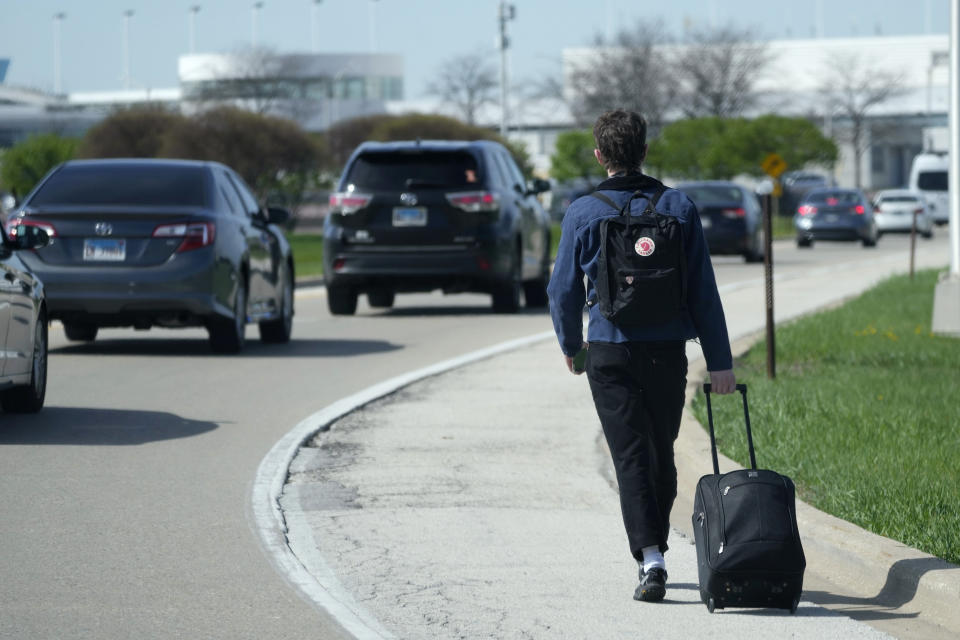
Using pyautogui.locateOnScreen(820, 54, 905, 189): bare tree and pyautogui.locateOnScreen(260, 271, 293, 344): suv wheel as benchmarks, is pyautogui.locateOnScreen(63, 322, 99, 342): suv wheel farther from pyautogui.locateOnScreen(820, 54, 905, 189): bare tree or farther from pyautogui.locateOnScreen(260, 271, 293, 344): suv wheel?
pyautogui.locateOnScreen(820, 54, 905, 189): bare tree

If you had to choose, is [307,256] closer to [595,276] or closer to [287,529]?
[287,529]

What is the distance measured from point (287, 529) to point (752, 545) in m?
2.53

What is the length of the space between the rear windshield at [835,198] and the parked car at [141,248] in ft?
104

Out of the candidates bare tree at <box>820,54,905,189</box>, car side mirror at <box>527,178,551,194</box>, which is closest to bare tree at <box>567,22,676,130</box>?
bare tree at <box>820,54,905,189</box>

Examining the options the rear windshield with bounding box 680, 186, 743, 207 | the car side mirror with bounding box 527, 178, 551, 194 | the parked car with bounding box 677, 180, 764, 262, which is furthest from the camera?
the rear windshield with bounding box 680, 186, 743, 207

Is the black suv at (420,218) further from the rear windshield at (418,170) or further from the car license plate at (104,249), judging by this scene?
the car license plate at (104,249)

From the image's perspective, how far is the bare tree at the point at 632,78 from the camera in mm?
85188

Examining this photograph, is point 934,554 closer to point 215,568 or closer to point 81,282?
point 215,568

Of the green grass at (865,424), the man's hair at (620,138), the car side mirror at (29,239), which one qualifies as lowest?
the green grass at (865,424)

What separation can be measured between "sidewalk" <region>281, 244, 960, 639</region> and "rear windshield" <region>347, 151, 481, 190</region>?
783cm

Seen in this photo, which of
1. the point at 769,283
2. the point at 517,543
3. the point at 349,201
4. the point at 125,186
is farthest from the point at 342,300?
the point at 517,543

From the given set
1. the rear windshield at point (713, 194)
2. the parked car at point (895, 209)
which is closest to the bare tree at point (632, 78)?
the parked car at point (895, 209)

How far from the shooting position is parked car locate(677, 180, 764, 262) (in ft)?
112

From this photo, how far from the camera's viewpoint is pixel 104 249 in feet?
48.0
